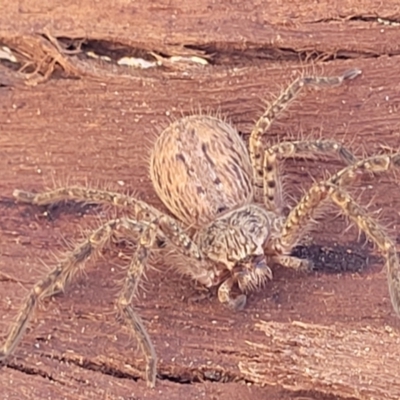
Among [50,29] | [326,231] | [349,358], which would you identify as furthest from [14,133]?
[349,358]

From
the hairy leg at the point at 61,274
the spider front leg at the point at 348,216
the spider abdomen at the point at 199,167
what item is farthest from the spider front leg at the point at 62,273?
the spider front leg at the point at 348,216

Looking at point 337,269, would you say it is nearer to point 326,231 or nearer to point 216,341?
point 326,231

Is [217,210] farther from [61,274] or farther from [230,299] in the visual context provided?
[61,274]

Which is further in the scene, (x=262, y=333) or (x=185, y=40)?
(x=185, y=40)

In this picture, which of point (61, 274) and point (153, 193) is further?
point (153, 193)

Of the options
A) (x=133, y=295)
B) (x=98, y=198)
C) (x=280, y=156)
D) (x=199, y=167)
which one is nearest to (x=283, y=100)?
(x=280, y=156)

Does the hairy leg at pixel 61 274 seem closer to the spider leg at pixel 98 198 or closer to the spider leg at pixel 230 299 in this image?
the spider leg at pixel 98 198
